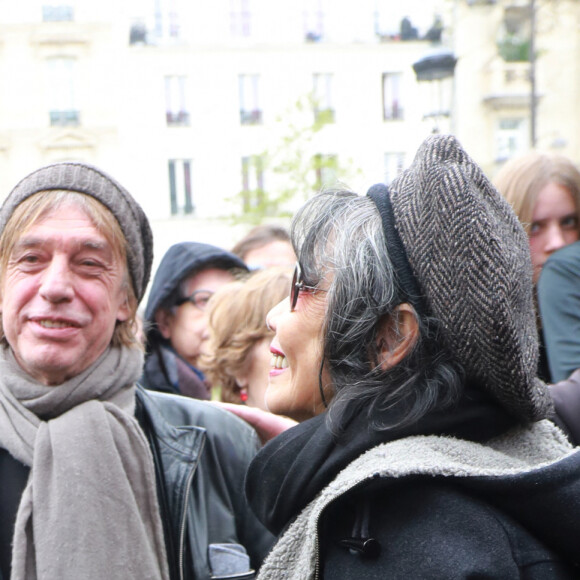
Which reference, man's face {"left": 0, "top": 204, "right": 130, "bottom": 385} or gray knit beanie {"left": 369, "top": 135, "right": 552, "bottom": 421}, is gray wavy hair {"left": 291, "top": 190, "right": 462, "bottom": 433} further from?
man's face {"left": 0, "top": 204, "right": 130, "bottom": 385}

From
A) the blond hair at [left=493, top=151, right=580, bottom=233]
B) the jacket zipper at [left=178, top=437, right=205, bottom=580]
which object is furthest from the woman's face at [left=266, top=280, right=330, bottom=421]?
the blond hair at [left=493, top=151, right=580, bottom=233]

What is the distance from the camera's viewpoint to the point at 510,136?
84.8ft

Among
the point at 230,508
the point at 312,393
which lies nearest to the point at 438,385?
the point at 312,393

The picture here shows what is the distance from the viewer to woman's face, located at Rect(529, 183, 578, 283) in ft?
10.3

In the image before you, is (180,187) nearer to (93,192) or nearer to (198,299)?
(198,299)

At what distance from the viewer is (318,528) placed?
151cm

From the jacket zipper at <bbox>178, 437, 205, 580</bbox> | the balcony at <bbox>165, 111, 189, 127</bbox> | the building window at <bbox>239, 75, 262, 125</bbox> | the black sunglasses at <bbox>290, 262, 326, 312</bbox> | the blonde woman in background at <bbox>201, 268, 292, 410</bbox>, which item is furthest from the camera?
the building window at <bbox>239, 75, 262, 125</bbox>

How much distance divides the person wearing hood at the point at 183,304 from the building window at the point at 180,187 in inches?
1032

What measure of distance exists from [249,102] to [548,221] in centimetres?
2793

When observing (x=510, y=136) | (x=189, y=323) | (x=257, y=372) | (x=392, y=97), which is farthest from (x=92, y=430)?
(x=392, y=97)

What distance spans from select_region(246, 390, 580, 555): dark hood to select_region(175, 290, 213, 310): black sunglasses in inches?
86.1

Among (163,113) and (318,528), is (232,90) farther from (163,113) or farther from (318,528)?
(318,528)

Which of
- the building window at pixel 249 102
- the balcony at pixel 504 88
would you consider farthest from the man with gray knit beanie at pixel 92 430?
the building window at pixel 249 102

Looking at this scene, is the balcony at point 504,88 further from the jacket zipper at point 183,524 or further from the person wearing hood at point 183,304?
the jacket zipper at point 183,524
